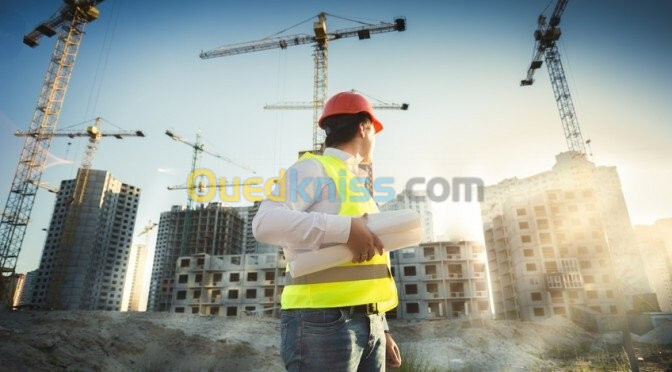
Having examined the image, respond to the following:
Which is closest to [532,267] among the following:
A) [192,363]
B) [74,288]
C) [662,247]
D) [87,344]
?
[192,363]

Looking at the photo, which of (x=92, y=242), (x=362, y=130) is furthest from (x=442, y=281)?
(x=92, y=242)

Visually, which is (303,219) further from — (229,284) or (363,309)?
(229,284)

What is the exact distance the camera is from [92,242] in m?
90.1

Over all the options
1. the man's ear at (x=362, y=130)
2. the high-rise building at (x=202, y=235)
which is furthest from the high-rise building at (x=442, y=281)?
the high-rise building at (x=202, y=235)

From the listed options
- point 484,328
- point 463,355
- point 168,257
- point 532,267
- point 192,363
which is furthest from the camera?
point 168,257

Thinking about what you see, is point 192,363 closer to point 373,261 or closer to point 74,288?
point 373,261

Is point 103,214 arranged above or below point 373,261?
above

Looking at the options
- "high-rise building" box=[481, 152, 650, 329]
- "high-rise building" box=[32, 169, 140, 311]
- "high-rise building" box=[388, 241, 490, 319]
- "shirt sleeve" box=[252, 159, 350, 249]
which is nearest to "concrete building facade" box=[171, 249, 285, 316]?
Answer: "high-rise building" box=[388, 241, 490, 319]

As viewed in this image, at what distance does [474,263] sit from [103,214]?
94292 mm

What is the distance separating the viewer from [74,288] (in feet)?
279

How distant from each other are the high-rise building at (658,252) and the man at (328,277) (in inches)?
4520

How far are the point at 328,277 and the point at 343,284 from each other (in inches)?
2.6

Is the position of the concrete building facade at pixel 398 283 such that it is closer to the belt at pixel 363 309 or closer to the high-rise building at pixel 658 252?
the belt at pixel 363 309

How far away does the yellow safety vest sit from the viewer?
1.34 m
